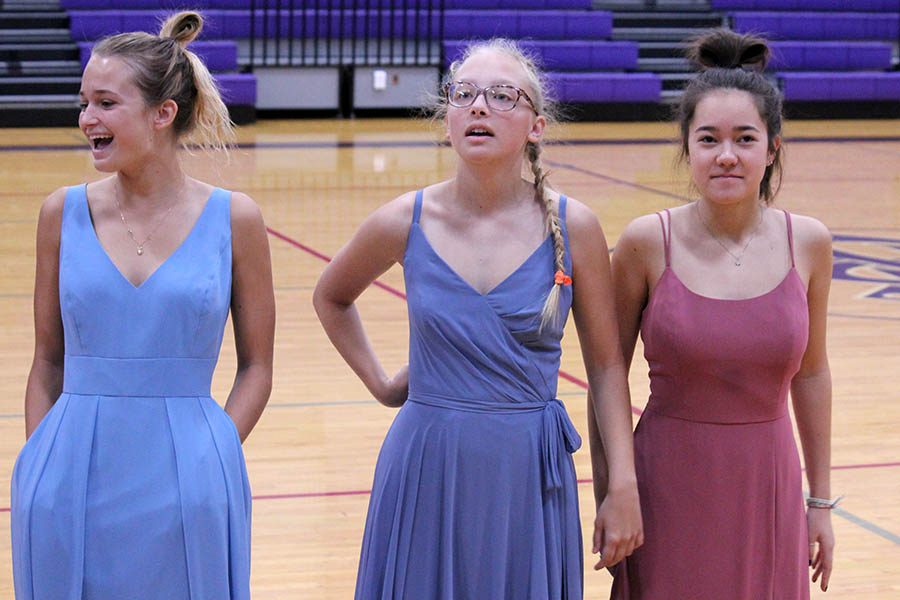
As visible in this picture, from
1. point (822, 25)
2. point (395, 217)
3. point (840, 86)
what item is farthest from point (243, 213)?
point (822, 25)

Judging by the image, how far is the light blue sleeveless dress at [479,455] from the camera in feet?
7.54

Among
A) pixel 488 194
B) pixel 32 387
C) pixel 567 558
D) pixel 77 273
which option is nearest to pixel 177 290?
pixel 77 273

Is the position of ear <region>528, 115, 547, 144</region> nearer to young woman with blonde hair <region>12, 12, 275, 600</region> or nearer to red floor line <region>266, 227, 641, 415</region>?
young woman with blonde hair <region>12, 12, 275, 600</region>

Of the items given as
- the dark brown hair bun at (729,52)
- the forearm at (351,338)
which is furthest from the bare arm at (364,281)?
the dark brown hair bun at (729,52)

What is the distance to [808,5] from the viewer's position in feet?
57.3

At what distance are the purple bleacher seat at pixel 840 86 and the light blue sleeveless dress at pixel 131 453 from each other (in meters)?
14.5

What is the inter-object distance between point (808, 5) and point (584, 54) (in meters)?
3.37

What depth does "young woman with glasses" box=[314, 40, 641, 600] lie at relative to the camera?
2.30m

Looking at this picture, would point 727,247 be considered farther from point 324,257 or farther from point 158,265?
point 324,257

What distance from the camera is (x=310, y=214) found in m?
9.06

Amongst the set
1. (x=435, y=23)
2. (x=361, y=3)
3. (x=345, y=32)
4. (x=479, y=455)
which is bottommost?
(x=479, y=455)

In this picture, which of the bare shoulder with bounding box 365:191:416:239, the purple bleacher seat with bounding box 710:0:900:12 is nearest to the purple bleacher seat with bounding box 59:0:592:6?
the purple bleacher seat with bounding box 710:0:900:12

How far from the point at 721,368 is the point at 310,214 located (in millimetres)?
6874

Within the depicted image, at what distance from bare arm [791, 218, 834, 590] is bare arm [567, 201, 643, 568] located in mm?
351
